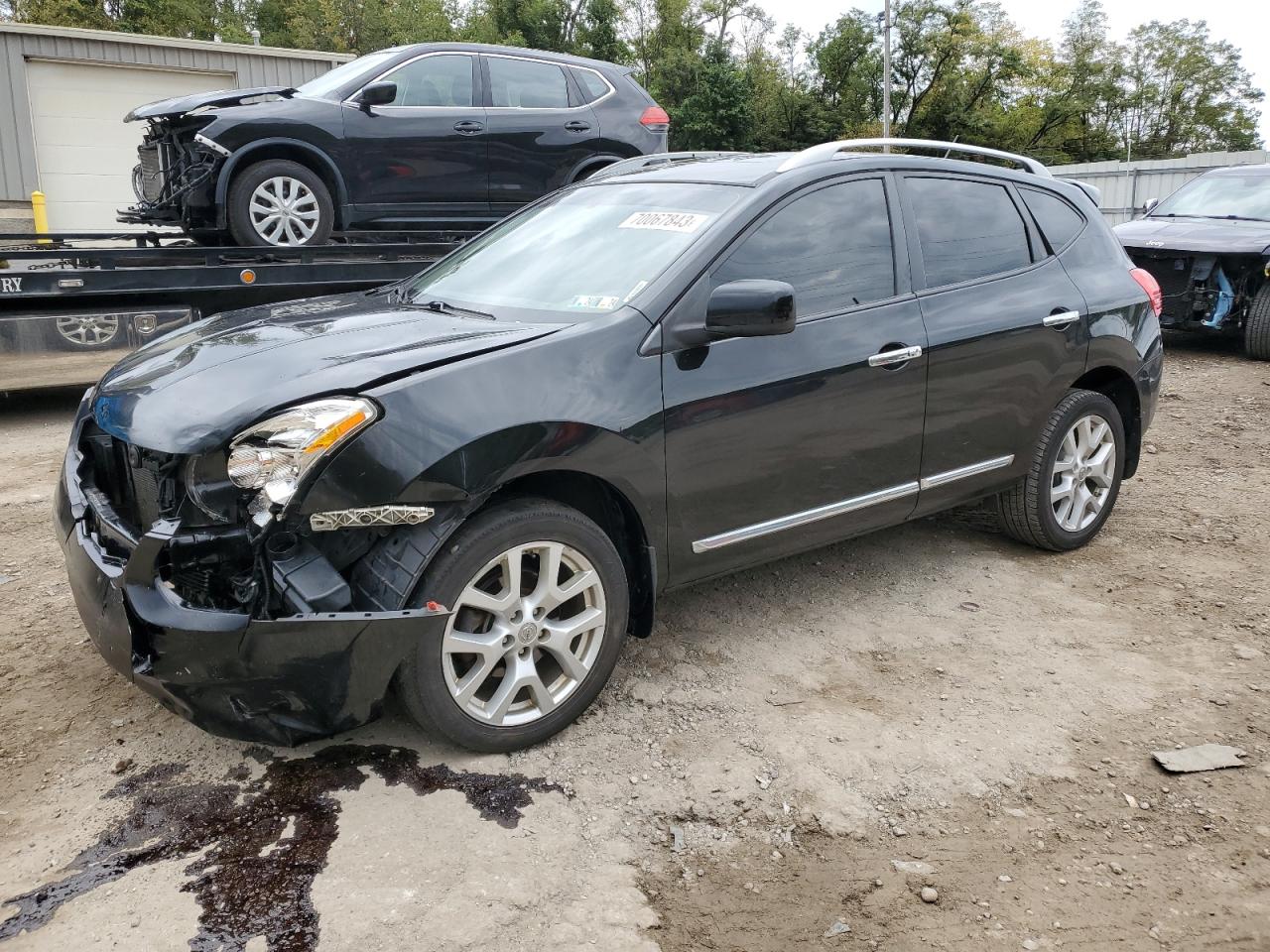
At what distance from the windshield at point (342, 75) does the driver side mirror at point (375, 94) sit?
7.1 inches

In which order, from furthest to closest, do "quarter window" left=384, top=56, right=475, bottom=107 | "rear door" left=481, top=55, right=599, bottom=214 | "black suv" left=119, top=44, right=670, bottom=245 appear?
"rear door" left=481, top=55, right=599, bottom=214 → "quarter window" left=384, top=56, right=475, bottom=107 → "black suv" left=119, top=44, right=670, bottom=245

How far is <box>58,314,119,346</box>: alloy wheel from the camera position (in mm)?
6852

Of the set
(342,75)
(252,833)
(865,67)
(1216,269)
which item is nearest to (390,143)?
(342,75)

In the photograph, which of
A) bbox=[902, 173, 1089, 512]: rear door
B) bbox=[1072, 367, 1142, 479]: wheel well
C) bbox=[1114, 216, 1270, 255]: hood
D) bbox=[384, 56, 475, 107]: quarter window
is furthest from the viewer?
bbox=[1114, 216, 1270, 255]: hood

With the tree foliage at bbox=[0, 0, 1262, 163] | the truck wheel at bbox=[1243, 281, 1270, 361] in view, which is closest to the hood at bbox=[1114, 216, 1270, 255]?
the truck wheel at bbox=[1243, 281, 1270, 361]

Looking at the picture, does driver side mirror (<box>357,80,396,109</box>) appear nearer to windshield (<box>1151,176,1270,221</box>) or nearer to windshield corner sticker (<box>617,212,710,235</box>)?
windshield corner sticker (<box>617,212,710,235</box>)

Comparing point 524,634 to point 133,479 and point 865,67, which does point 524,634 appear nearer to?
point 133,479

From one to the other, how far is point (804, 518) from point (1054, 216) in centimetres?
205

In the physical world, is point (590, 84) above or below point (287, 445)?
above

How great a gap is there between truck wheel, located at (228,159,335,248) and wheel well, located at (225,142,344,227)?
31 mm

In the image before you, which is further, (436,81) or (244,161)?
(436,81)

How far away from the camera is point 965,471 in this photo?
422 centimetres

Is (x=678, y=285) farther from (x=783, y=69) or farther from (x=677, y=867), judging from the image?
(x=783, y=69)

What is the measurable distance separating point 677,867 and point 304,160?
248 inches
